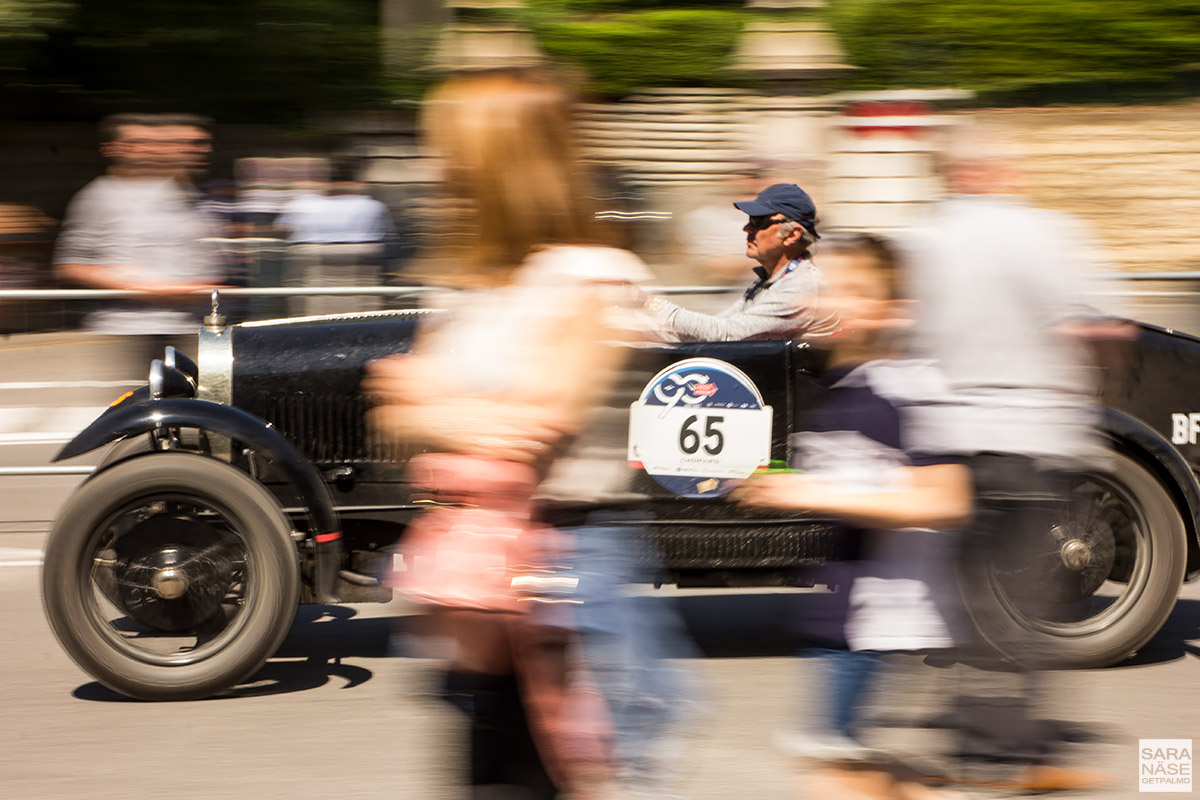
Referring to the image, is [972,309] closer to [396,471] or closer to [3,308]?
[396,471]

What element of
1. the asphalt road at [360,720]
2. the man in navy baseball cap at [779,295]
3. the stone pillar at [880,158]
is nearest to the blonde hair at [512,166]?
the asphalt road at [360,720]

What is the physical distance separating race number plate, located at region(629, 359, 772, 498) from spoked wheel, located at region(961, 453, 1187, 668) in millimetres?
1028

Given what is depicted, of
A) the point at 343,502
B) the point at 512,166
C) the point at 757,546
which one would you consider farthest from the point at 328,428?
the point at 512,166

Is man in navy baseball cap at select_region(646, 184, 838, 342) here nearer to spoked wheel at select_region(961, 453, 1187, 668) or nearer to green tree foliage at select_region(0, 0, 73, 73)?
spoked wheel at select_region(961, 453, 1187, 668)

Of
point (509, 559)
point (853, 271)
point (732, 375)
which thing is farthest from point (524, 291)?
point (732, 375)

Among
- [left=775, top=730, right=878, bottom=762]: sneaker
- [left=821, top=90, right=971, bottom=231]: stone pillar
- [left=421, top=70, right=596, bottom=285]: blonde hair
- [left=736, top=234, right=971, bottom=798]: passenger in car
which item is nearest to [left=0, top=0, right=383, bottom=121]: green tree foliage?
[left=821, top=90, right=971, bottom=231]: stone pillar

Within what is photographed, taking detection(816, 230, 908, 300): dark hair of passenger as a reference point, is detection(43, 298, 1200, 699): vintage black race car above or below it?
below

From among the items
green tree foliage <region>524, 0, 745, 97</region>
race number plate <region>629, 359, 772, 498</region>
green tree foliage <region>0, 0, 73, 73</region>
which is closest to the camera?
race number plate <region>629, 359, 772, 498</region>

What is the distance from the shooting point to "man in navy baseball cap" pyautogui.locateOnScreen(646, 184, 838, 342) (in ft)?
16.3

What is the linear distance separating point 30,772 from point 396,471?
1504 mm

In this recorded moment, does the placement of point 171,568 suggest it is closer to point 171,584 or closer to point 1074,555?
point 171,584

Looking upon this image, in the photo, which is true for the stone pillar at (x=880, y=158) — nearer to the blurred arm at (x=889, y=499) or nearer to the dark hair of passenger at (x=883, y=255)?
the dark hair of passenger at (x=883, y=255)

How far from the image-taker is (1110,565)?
5.04 meters

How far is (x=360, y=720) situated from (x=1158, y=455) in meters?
2.80
